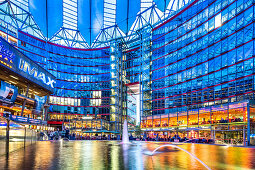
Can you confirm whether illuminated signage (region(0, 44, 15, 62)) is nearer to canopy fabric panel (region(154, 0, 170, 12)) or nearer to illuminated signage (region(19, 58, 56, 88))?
illuminated signage (region(19, 58, 56, 88))

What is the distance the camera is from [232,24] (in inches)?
1845

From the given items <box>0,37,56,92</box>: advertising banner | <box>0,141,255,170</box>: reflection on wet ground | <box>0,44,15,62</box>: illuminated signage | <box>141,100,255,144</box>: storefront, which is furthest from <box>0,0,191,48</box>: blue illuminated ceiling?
<box>0,141,255,170</box>: reflection on wet ground

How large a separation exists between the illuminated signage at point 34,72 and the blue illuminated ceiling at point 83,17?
3481cm

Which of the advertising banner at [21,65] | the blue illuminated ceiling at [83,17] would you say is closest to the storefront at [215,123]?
the advertising banner at [21,65]

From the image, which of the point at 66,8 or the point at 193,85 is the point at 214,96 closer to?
the point at 193,85

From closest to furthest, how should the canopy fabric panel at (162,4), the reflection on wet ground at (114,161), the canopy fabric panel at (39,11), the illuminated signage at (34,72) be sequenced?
the reflection on wet ground at (114,161), the illuminated signage at (34,72), the canopy fabric panel at (162,4), the canopy fabric panel at (39,11)

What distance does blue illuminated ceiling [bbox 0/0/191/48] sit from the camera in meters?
76.8

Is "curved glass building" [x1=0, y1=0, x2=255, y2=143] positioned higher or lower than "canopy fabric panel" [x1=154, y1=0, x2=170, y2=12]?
lower

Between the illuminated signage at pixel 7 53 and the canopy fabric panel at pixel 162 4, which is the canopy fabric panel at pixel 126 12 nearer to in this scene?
the canopy fabric panel at pixel 162 4

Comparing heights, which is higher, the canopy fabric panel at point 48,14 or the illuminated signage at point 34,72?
the canopy fabric panel at point 48,14

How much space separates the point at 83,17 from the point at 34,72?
52744 mm

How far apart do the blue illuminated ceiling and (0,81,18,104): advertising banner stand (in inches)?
1669

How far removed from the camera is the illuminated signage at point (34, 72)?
36609 mm

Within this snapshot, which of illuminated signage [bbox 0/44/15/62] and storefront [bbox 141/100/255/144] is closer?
illuminated signage [bbox 0/44/15/62]
